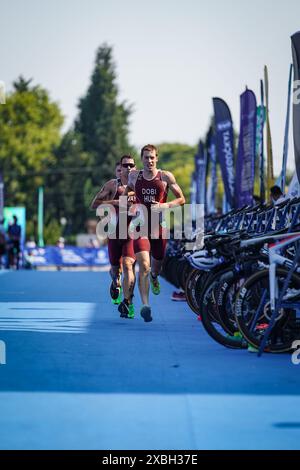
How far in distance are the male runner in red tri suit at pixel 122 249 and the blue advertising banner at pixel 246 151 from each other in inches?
353

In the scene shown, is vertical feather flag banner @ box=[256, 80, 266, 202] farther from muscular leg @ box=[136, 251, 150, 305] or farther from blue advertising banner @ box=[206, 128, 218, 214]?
muscular leg @ box=[136, 251, 150, 305]

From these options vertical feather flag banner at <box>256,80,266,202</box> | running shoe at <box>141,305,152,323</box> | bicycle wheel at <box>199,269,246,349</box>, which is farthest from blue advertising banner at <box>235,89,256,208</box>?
bicycle wheel at <box>199,269,246,349</box>

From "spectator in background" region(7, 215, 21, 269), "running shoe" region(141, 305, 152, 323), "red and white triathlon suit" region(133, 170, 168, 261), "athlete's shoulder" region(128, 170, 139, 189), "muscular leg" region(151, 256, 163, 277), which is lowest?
"spectator in background" region(7, 215, 21, 269)

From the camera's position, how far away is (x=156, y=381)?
7691 millimetres

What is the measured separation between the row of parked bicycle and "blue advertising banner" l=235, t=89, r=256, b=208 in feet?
40.8

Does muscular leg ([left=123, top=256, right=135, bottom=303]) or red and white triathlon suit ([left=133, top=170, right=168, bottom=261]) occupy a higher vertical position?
red and white triathlon suit ([left=133, top=170, right=168, bottom=261])

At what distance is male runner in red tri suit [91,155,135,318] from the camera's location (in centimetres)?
1337

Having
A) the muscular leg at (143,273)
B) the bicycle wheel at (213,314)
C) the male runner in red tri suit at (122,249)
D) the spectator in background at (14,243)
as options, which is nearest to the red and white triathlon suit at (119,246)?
the male runner in red tri suit at (122,249)

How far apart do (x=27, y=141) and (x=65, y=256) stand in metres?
54.9

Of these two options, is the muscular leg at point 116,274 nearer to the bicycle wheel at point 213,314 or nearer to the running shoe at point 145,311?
the running shoe at point 145,311

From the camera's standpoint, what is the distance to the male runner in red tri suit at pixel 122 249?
13.4 meters
